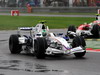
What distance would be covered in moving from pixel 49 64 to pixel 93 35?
10262 millimetres

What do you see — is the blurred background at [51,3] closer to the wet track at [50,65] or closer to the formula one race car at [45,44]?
the formula one race car at [45,44]

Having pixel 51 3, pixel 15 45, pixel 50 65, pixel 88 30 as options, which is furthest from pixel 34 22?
pixel 50 65

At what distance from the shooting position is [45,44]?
13008 mm

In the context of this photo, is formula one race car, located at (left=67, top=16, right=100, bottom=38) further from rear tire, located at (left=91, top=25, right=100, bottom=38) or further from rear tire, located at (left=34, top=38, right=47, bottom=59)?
rear tire, located at (left=34, top=38, right=47, bottom=59)

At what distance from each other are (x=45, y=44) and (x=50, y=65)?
1.27m

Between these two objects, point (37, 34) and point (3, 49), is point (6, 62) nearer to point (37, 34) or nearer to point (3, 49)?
point (37, 34)

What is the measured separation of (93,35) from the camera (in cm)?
2205

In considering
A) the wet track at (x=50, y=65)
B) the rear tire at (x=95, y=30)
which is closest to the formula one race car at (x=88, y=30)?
the rear tire at (x=95, y=30)

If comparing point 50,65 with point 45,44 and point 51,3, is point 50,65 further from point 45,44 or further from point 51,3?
point 51,3

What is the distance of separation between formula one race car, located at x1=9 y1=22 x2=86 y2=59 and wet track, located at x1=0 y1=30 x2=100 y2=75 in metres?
0.27

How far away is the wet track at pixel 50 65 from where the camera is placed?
34.4 feet

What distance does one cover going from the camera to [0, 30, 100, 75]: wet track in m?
10.5

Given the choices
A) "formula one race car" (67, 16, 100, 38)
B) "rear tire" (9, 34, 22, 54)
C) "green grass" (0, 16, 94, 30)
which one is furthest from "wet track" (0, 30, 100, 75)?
"green grass" (0, 16, 94, 30)

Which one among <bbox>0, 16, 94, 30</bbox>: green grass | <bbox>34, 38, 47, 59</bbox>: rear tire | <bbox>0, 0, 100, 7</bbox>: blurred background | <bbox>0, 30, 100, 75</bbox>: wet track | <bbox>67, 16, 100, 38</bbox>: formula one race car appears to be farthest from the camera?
<bbox>0, 0, 100, 7</bbox>: blurred background
